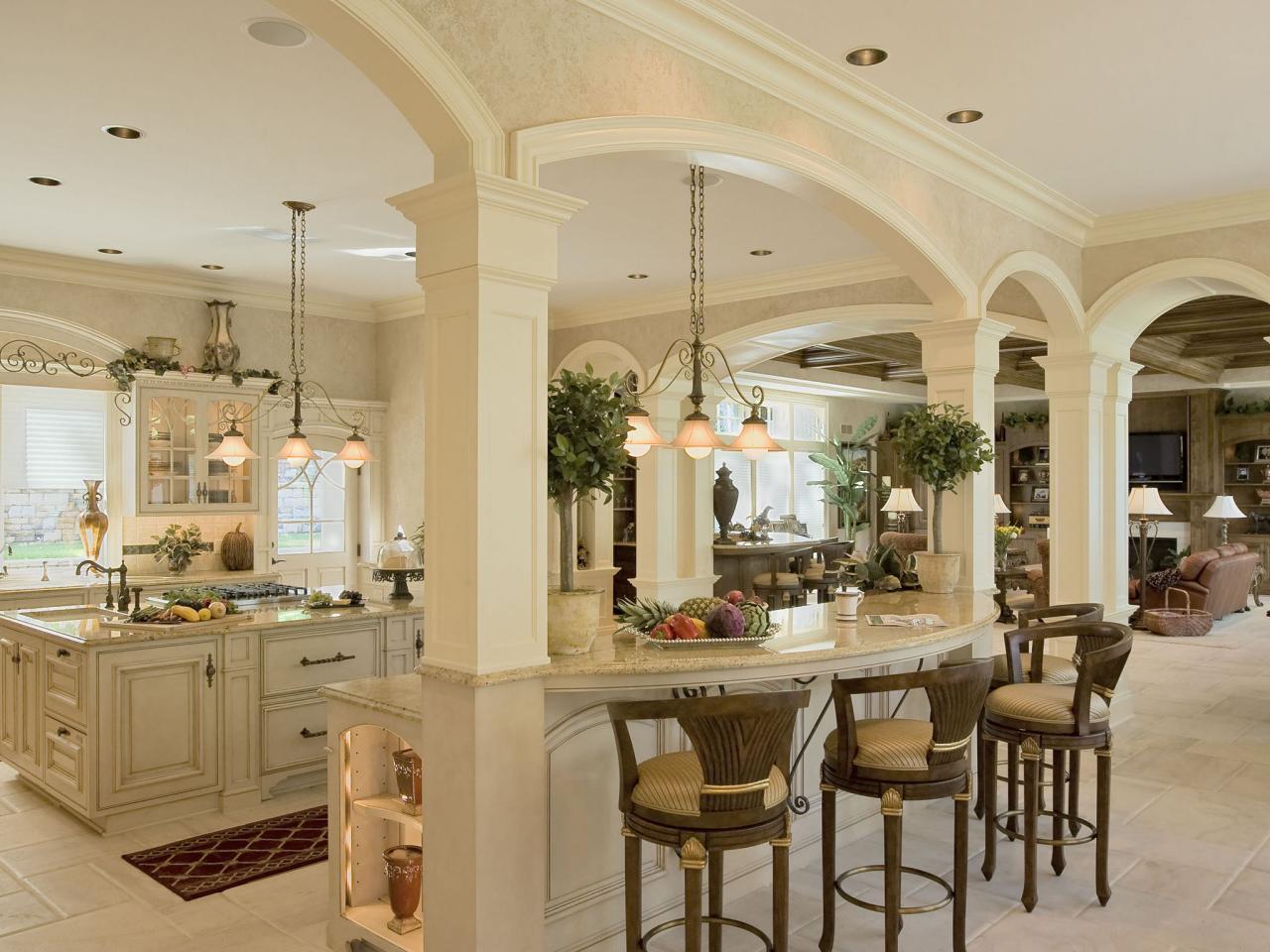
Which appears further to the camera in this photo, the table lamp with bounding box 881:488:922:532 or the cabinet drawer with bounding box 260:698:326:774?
the table lamp with bounding box 881:488:922:532

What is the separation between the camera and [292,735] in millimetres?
5027

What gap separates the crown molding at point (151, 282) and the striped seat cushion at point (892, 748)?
6377 mm

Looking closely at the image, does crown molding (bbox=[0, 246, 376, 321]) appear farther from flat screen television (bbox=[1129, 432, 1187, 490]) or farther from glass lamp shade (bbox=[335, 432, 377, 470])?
flat screen television (bbox=[1129, 432, 1187, 490])

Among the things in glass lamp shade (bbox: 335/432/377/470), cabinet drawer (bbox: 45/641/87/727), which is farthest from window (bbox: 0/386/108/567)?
cabinet drawer (bbox: 45/641/87/727)

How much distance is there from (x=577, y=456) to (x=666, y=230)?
353 centimetres

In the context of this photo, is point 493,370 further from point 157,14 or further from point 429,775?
point 157,14

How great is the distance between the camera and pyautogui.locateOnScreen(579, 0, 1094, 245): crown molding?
3.34 metres

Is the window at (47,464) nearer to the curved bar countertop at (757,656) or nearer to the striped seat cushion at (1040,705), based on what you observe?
the curved bar countertop at (757,656)

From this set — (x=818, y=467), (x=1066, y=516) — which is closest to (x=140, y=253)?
(x=1066, y=516)

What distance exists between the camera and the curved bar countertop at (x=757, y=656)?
292 centimetres

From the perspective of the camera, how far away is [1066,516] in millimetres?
6258

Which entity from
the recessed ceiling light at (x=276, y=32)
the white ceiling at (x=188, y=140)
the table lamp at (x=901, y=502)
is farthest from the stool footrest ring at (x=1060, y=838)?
the table lamp at (x=901, y=502)

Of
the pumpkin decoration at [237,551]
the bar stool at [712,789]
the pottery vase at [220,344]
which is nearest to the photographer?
the bar stool at [712,789]

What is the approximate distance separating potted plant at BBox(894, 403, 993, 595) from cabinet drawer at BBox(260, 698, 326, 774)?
3229 millimetres
